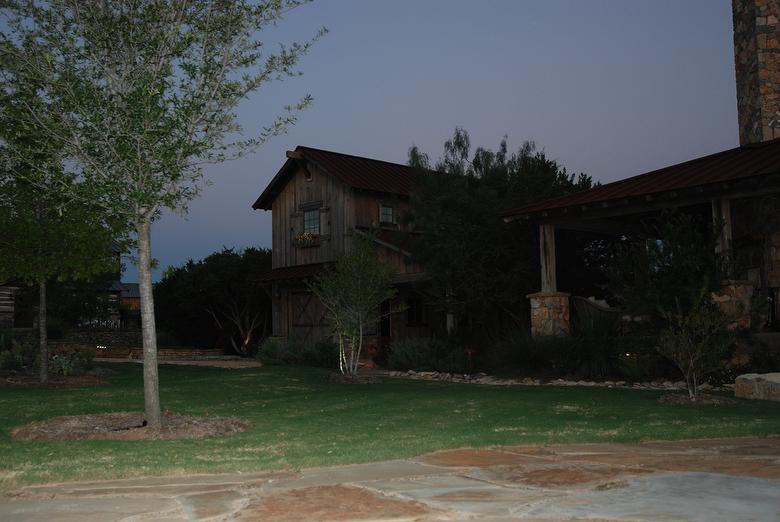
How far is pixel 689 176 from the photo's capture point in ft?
55.6

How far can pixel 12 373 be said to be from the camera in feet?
62.4

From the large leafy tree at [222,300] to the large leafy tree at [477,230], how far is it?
11897 mm

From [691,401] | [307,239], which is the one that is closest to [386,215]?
[307,239]

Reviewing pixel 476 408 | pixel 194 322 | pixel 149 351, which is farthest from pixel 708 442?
pixel 194 322

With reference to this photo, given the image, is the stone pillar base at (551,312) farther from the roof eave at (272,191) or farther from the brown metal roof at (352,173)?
the roof eave at (272,191)

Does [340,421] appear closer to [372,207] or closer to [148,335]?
[148,335]

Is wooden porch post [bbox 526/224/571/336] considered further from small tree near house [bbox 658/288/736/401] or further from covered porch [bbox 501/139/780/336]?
small tree near house [bbox 658/288/736/401]

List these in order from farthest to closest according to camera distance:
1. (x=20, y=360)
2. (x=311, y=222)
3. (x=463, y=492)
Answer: (x=311, y=222) < (x=20, y=360) < (x=463, y=492)

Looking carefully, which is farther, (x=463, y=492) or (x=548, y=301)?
(x=548, y=301)

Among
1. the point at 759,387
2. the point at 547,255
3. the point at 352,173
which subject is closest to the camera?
the point at 759,387

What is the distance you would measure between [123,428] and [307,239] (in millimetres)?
18201

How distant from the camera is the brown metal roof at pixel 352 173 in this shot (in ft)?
88.3

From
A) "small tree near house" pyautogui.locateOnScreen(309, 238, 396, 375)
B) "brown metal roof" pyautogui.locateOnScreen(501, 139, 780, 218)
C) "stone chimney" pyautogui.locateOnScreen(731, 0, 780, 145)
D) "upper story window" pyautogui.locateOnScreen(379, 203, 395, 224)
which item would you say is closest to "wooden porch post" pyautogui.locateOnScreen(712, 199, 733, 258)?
"brown metal roof" pyautogui.locateOnScreen(501, 139, 780, 218)

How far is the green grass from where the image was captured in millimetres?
7086
